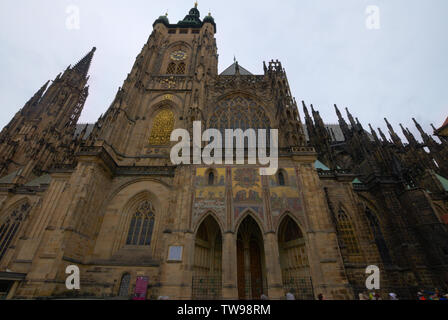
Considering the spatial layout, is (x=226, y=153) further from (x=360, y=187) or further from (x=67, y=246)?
(x=360, y=187)

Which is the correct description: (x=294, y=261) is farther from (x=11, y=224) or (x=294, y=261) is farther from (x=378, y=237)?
(x=11, y=224)

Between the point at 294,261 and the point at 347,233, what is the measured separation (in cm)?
489

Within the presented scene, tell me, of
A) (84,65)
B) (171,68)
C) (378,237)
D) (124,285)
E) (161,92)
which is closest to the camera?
(124,285)

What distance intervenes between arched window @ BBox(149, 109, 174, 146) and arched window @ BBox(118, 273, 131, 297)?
31.0 ft

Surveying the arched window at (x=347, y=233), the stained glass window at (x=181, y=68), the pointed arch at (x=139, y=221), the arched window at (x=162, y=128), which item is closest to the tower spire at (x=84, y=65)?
the stained glass window at (x=181, y=68)

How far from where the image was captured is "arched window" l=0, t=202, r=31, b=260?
15.6 metres

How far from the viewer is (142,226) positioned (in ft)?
41.5

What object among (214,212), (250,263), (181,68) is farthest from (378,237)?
(181,68)

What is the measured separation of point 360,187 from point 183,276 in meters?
14.9

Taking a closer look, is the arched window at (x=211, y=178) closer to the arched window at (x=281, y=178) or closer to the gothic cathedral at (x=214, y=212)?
the gothic cathedral at (x=214, y=212)

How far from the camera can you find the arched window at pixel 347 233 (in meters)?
12.7

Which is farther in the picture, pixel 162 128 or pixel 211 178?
pixel 162 128

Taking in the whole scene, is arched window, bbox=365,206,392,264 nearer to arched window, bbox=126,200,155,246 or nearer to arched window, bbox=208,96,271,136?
arched window, bbox=208,96,271,136

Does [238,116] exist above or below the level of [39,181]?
above
